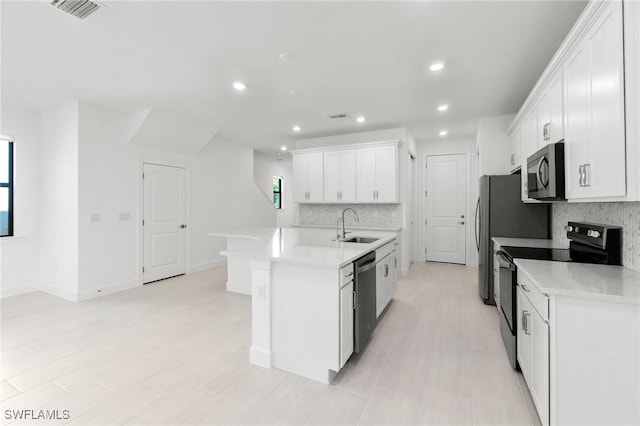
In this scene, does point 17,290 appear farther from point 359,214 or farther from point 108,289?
point 359,214

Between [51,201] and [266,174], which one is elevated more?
[266,174]

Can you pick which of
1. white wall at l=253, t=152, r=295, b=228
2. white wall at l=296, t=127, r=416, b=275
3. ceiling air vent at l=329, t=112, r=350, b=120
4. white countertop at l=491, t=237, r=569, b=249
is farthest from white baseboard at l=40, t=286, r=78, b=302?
white countertop at l=491, t=237, r=569, b=249

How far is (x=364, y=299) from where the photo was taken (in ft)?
8.10

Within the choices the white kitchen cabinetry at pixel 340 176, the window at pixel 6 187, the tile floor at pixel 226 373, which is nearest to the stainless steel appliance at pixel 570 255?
the tile floor at pixel 226 373

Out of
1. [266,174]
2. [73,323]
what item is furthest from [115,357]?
[266,174]

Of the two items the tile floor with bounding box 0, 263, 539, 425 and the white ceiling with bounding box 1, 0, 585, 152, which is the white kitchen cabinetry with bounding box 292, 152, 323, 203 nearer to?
the white ceiling with bounding box 1, 0, 585, 152

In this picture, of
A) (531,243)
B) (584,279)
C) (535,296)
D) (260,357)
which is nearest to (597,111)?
(584,279)

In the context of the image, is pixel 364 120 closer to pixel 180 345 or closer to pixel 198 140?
pixel 198 140

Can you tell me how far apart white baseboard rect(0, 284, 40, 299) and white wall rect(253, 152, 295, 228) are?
16.9 feet

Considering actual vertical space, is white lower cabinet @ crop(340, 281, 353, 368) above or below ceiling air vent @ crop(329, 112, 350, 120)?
below

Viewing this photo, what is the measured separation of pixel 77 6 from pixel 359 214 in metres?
4.76

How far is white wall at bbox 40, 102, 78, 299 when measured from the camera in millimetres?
3961

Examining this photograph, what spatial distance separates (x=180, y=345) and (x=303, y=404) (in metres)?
1.43

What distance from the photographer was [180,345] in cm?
268
